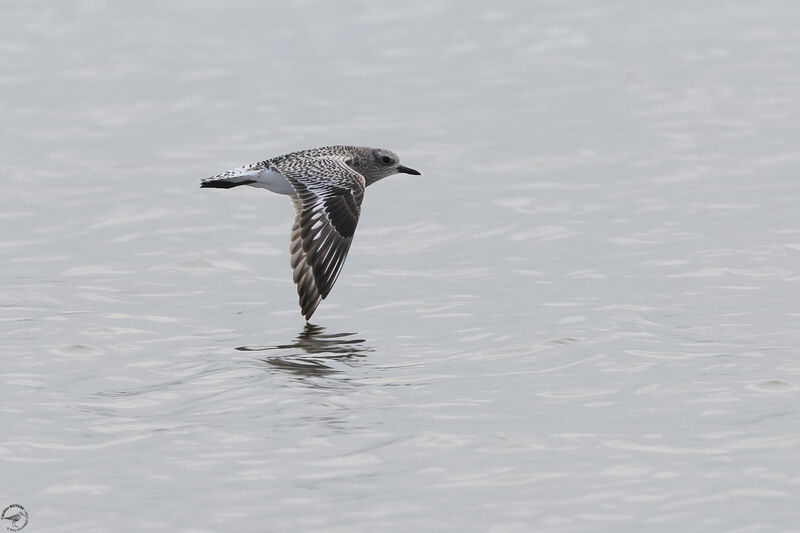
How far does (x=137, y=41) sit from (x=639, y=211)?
47.2ft

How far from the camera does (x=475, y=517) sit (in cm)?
833

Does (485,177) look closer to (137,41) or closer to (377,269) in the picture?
(377,269)

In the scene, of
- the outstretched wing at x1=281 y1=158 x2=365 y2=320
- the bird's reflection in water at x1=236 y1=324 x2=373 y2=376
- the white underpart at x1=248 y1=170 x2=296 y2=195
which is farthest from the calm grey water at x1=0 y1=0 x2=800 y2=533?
the white underpart at x1=248 y1=170 x2=296 y2=195

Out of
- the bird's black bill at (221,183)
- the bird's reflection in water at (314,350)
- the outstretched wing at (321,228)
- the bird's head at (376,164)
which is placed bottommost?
the bird's reflection in water at (314,350)

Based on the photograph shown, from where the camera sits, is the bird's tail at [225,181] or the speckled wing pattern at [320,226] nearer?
the speckled wing pattern at [320,226]

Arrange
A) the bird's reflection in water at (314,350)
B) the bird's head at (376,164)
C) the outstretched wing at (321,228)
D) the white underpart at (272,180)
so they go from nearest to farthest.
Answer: the bird's reflection in water at (314,350) → the outstretched wing at (321,228) → the white underpart at (272,180) → the bird's head at (376,164)

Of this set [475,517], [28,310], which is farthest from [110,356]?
[475,517]

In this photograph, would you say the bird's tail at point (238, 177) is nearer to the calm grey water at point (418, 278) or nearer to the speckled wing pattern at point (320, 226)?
the speckled wing pattern at point (320, 226)

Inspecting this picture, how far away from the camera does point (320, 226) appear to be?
43.7 ft

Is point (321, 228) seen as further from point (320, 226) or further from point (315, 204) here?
point (315, 204)

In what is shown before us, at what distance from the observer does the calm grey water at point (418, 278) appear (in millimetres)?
8891

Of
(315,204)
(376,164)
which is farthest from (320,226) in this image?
(376,164)

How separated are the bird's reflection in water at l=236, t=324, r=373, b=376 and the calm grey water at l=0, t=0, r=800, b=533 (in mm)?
44

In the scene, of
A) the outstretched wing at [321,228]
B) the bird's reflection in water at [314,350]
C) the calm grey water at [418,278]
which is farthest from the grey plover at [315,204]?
the calm grey water at [418,278]
